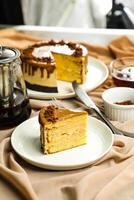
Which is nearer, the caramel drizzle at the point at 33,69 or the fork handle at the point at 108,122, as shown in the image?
the fork handle at the point at 108,122

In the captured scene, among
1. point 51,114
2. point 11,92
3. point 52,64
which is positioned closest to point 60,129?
point 51,114

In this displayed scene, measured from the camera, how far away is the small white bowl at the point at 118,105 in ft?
2.61

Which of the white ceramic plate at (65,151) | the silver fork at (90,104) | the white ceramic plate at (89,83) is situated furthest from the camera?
the white ceramic plate at (89,83)

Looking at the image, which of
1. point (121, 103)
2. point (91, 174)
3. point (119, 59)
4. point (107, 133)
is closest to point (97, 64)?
point (119, 59)

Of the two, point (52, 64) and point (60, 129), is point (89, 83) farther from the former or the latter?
point (60, 129)

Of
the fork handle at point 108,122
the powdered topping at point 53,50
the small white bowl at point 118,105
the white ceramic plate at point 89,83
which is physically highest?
the powdered topping at point 53,50

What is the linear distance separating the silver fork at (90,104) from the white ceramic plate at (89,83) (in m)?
0.01

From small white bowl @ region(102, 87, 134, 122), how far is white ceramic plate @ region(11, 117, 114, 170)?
0.05 meters

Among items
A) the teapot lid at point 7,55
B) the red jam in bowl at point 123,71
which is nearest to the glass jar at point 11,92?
the teapot lid at point 7,55

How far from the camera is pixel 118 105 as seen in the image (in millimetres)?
795

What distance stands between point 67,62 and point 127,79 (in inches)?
5.3

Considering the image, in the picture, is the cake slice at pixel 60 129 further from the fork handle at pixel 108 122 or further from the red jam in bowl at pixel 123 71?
the red jam in bowl at pixel 123 71

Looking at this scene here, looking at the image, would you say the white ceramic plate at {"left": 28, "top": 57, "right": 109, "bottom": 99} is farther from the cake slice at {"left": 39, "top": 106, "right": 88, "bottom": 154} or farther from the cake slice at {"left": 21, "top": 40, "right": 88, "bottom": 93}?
the cake slice at {"left": 39, "top": 106, "right": 88, "bottom": 154}

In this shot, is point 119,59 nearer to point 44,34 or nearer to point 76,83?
point 76,83
